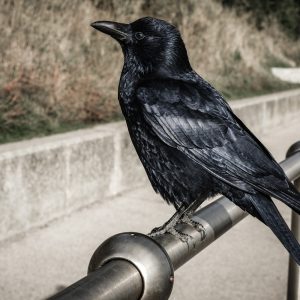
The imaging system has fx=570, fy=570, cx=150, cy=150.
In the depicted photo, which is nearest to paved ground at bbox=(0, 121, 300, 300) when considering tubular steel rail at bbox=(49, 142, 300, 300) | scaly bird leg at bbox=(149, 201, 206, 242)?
scaly bird leg at bbox=(149, 201, 206, 242)

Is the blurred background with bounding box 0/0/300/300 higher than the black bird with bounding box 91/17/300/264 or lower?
lower

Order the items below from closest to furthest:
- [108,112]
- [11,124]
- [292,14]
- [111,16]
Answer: [11,124]
[108,112]
[111,16]
[292,14]

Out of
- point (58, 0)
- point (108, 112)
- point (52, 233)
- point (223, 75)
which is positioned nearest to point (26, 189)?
point (52, 233)

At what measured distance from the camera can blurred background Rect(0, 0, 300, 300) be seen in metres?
3.38

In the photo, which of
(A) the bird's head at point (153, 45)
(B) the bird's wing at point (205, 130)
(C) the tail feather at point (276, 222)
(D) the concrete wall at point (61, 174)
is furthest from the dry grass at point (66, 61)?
(C) the tail feather at point (276, 222)

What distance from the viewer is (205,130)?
192 cm

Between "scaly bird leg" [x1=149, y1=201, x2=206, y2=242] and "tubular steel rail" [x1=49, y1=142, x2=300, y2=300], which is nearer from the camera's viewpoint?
→ "tubular steel rail" [x1=49, y1=142, x2=300, y2=300]

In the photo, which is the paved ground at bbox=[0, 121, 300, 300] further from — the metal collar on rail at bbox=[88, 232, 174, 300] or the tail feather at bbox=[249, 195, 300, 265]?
the metal collar on rail at bbox=[88, 232, 174, 300]

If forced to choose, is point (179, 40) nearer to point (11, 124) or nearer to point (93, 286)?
point (93, 286)

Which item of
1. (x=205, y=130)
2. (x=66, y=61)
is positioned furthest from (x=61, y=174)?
(x=205, y=130)

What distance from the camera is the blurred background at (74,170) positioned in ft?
11.1

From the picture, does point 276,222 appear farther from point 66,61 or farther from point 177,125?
point 66,61

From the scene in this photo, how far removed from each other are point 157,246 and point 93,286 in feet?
0.63

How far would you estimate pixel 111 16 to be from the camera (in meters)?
7.50
